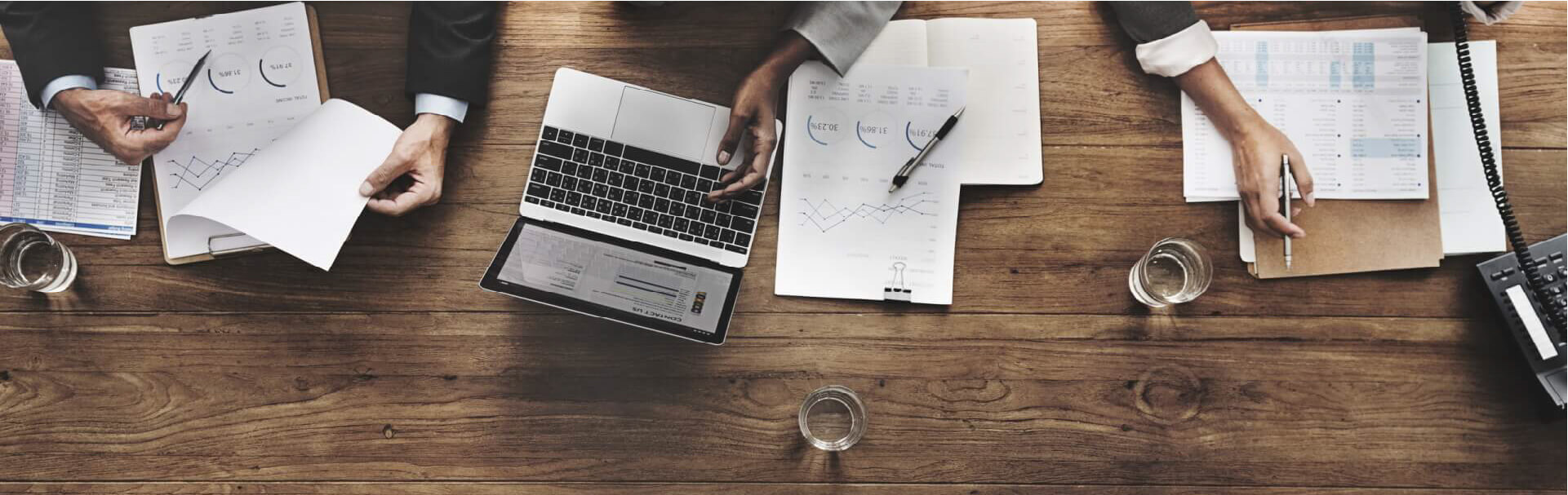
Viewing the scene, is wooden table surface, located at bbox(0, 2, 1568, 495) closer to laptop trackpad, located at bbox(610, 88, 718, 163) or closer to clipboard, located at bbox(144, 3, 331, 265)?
clipboard, located at bbox(144, 3, 331, 265)

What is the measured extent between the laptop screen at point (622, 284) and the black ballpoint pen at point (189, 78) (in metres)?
0.58

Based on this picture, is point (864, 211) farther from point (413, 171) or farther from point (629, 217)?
point (413, 171)

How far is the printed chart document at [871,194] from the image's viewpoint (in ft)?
4.47

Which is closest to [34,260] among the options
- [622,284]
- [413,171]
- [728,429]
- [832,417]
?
[413,171]

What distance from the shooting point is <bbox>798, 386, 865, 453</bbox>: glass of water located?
4.43 feet

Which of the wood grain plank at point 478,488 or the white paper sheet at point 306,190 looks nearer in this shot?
the white paper sheet at point 306,190

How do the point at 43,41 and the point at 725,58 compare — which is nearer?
the point at 43,41

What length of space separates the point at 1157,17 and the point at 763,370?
86 centimetres

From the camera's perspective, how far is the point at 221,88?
4.46 ft

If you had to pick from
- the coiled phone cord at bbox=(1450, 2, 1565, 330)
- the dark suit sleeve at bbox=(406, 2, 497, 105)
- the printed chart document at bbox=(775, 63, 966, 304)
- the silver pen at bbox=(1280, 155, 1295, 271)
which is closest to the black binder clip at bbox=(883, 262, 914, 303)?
the printed chart document at bbox=(775, 63, 966, 304)

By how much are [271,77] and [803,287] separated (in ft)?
3.08

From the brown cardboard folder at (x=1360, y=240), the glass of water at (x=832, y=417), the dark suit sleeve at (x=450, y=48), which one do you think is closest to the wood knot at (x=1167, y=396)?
the brown cardboard folder at (x=1360, y=240)

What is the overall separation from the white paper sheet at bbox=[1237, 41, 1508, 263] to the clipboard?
1.54 meters

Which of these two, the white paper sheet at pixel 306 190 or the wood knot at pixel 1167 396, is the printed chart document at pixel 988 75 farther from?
the white paper sheet at pixel 306 190
